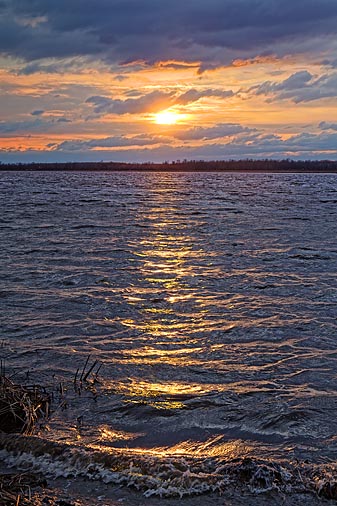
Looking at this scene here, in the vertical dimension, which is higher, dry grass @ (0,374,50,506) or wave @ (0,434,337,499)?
dry grass @ (0,374,50,506)

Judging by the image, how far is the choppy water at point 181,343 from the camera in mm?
6844

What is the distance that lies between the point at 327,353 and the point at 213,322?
2.65m

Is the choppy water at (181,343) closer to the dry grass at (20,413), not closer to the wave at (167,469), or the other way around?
the wave at (167,469)

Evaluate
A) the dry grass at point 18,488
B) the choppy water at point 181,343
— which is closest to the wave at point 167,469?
the choppy water at point 181,343

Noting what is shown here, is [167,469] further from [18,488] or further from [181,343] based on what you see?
[181,343]

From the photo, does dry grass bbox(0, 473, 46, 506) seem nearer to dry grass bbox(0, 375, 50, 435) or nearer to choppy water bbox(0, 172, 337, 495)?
choppy water bbox(0, 172, 337, 495)

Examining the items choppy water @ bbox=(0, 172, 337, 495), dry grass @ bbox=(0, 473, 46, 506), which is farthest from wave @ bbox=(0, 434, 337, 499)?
dry grass @ bbox=(0, 473, 46, 506)

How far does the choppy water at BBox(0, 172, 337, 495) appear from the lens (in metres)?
6.84

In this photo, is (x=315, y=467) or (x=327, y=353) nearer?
(x=315, y=467)

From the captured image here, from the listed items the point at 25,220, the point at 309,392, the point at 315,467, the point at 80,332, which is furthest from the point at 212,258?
the point at 25,220

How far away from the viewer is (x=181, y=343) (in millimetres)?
10477

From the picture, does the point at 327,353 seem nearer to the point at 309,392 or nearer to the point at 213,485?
the point at 309,392

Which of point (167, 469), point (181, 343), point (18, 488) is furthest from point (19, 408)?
point (181, 343)

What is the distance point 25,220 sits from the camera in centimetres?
3353
